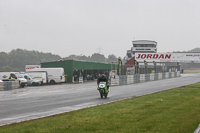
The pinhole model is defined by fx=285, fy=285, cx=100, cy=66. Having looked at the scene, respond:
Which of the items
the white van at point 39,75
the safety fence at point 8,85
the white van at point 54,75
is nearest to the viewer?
the safety fence at point 8,85

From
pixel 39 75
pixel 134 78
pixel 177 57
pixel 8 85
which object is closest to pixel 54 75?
pixel 39 75

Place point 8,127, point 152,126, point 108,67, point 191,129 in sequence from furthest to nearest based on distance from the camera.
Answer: point 108,67, point 8,127, point 152,126, point 191,129

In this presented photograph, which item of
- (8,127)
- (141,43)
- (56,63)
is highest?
(141,43)

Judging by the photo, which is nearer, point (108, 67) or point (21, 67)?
point (108, 67)

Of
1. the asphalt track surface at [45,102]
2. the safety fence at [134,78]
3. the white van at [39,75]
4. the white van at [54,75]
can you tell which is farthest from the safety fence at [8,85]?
the safety fence at [134,78]

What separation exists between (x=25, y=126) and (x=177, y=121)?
4580 millimetres

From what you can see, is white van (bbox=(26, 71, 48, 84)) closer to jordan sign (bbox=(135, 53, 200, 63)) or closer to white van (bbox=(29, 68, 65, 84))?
white van (bbox=(29, 68, 65, 84))

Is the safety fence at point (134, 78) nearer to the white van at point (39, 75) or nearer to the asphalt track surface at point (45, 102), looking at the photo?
the asphalt track surface at point (45, 102)

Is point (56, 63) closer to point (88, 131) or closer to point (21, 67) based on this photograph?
point (88, 131)

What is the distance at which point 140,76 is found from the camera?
43.9 metres

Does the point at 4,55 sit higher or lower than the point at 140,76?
higher

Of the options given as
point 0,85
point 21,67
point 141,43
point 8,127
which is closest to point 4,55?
point 21,67

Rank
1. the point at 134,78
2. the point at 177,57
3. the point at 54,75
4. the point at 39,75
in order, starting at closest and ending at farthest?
the point at 134,78 → the point at 39,75 → the point at 54,75 → the point at 177,57

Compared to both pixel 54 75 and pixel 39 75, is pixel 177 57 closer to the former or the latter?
pixel 54 75
